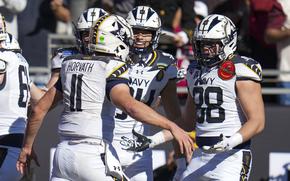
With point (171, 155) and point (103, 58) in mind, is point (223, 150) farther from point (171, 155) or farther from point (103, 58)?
point (171, 155)

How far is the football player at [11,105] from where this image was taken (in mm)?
8805

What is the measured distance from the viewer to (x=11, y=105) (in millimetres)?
8961

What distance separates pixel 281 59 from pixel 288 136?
2.92ft

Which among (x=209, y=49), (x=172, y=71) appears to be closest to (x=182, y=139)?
(x=209, y=49)

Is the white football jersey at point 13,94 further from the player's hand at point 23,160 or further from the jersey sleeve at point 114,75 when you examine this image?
the jersey sleeve at point 114,75

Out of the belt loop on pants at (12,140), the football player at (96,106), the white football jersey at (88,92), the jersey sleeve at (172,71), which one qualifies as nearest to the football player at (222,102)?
the jersey sleeve at (172,71)

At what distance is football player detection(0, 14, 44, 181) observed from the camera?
880cm

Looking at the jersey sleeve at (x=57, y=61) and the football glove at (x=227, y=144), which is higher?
the jersey sleeve at (x=57, y=61)

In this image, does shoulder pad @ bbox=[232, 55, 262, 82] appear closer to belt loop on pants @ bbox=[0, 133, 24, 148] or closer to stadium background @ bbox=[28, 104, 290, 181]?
belt loop on pants @ bbox=[0, 133, 24, 148]

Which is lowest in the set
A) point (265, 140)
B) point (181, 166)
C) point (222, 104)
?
point (265, 140)

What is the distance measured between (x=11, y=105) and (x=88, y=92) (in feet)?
4.28

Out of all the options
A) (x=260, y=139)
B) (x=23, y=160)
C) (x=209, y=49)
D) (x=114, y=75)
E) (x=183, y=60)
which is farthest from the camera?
(x=183, y=60)

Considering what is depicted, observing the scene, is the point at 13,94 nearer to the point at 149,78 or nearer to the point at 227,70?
the point at 149,78

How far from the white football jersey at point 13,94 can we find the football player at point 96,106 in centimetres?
87
